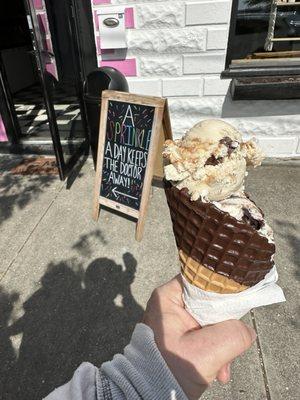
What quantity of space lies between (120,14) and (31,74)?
7192 mm

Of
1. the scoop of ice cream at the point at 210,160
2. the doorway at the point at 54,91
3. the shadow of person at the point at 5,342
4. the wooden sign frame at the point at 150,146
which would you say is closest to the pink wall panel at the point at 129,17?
the doorway at the point at 54,91

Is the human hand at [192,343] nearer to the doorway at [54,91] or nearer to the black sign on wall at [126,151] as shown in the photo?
the black sign on wall at [126,151]

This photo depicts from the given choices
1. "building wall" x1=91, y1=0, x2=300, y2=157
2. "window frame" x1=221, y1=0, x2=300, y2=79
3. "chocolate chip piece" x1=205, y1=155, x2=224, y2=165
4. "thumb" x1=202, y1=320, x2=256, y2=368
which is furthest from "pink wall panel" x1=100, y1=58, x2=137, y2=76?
"thumb" x1=202, y1=320, x2=256, y2=368

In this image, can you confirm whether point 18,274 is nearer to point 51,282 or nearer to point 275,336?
point 51,282

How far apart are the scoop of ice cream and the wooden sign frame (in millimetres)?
1762

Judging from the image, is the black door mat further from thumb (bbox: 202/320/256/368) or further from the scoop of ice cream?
thumb (bbox: 202/320/256/368)

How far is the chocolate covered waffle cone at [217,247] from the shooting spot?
146 cm

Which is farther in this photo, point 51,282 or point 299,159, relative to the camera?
point 299,159

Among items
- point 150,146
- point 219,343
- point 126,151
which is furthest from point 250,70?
point 219,343

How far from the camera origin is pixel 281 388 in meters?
2.17

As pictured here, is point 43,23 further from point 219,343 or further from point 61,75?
point 219,343

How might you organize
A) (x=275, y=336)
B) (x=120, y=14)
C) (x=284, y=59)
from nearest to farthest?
(x=275, y=336), (x=120, y=14), (x=284, y=59)

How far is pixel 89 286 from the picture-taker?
3.00 meters

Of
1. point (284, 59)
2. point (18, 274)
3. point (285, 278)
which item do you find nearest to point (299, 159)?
point (284, 59)
